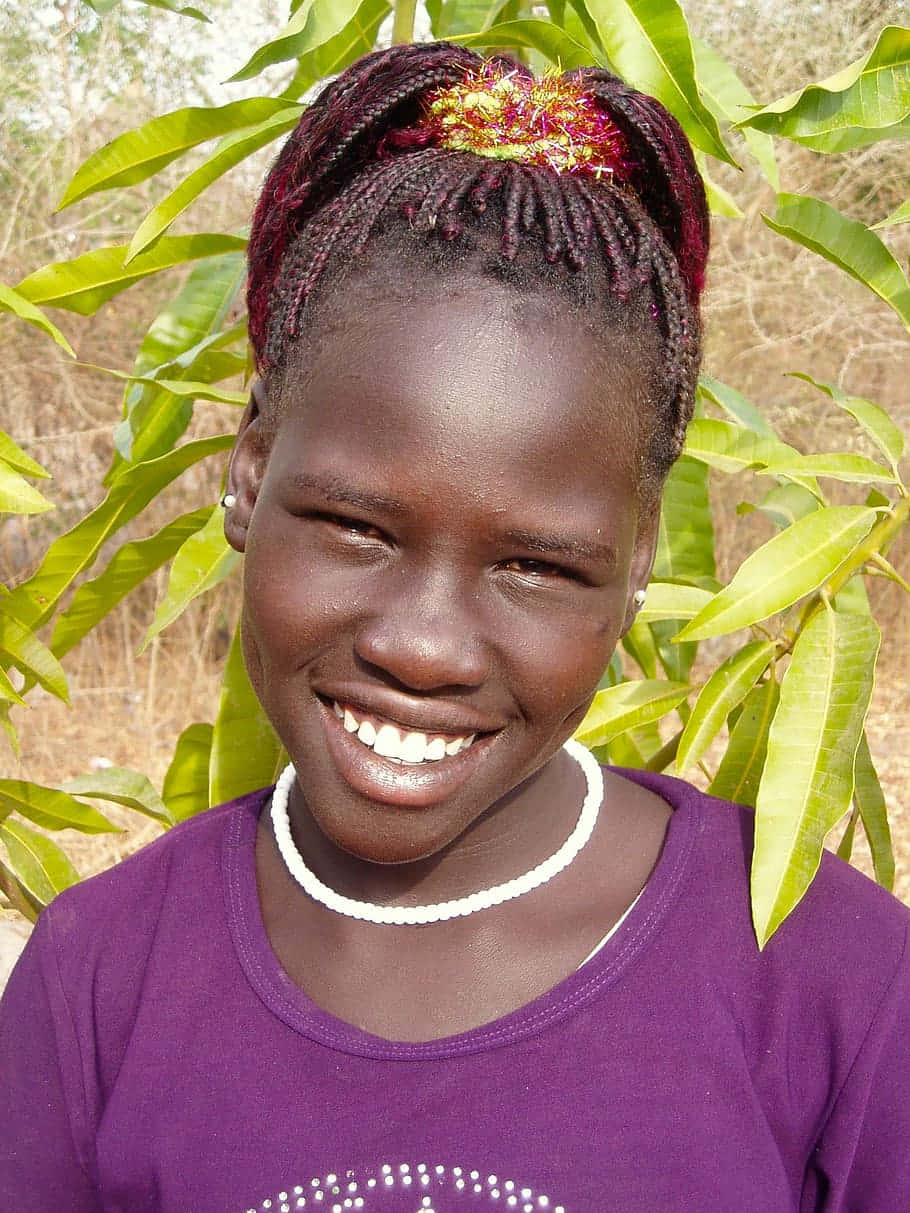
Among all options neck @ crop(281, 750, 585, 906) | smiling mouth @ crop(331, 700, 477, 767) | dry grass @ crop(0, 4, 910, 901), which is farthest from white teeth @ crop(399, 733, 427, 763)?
dry grass @ crop(0, 4, 910, 901)

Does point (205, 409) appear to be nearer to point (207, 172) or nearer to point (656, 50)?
point (207, 172)

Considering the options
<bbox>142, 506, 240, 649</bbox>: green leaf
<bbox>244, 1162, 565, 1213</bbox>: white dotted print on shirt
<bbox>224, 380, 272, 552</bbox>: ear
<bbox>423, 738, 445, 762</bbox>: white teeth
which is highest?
<bbox>224, 380, 272, 552</bbox>: ear

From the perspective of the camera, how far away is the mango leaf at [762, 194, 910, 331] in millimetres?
1418

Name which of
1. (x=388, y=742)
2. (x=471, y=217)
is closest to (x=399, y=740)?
(x=388, y=742)

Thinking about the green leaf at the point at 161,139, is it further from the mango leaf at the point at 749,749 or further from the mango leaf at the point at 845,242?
the mango leaf at the point at 749,749

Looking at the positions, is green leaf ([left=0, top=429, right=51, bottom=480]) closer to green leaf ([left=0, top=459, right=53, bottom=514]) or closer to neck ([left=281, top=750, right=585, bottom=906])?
green leaf ([left=0, top=459, right=53, bottom=514])

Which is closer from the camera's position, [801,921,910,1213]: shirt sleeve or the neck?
[801,921,910,1213]: shirt sleeve

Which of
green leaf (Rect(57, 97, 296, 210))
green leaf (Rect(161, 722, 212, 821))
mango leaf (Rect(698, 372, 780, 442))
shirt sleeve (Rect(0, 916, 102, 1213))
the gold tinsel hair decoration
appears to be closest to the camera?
the gold tinsel hair decoration

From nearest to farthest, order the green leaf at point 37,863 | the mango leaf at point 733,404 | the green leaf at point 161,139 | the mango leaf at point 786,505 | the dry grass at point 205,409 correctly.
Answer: the green leaf at point 161,139
the mango leaf at point 733,404
the mango leaf at point 786,505
the green leaf at point 37,863
the dry grass at point 205,409

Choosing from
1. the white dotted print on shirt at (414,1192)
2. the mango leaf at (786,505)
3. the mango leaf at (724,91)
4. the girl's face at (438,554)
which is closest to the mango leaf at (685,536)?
the mango leaf at (786,505)

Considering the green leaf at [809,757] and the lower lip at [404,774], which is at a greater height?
the lower lip at [404,774]

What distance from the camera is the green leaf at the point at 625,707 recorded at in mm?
1537

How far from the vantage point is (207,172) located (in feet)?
4.87

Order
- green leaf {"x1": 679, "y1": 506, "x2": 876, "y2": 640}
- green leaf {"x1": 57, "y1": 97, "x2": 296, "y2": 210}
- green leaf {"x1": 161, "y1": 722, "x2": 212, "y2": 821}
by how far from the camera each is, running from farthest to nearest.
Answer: green leaf {"x1": 161, "y1": 722, "x2": 212, "y2": 821}, green leaf {"x1": 57, "y1": 97, "x2": 296, "y2": 210}, green leaf {"x1": 679, "y1": 506, "x2": 876, "y2": 640}
